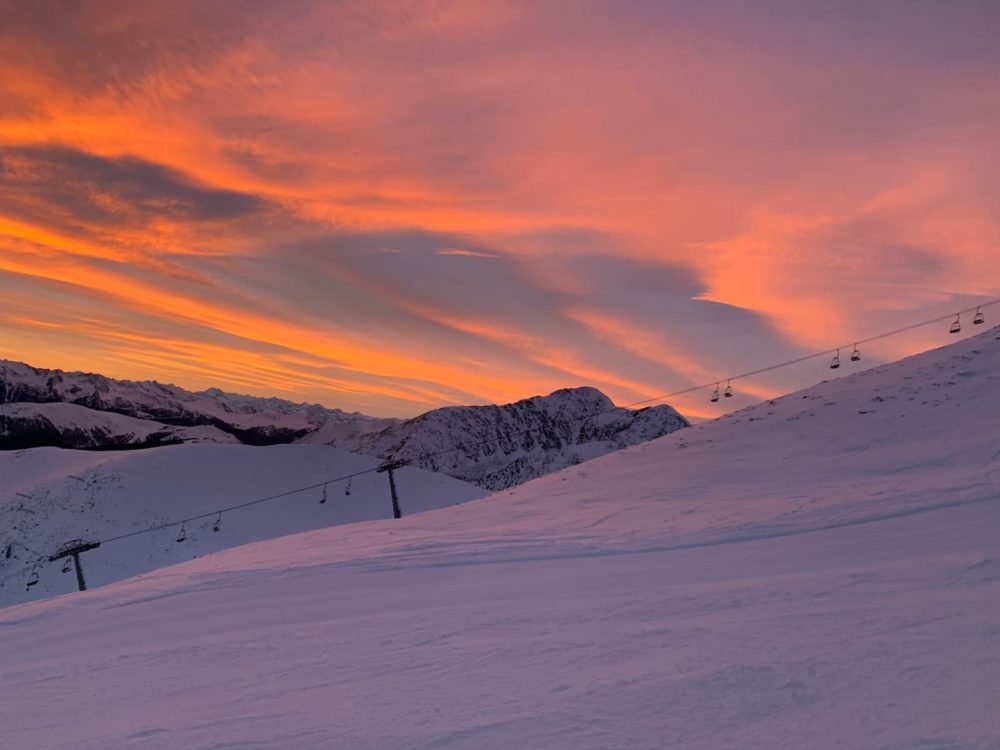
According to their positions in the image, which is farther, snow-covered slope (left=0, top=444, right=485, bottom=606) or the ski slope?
snow-covered slope (left=0, top=444, right=485, bottom=606)

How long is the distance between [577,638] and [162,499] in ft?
158

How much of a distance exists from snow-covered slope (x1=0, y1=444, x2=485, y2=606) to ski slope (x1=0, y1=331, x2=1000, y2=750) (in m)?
29.9

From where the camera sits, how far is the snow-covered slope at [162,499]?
40.7 metres

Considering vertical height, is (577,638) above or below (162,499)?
below

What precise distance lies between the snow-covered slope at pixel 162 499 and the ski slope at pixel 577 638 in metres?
29.9

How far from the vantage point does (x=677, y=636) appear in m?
6.62

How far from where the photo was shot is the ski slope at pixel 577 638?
16.5ft

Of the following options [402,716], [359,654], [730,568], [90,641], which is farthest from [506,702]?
[90,641]

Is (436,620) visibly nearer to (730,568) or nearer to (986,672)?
(730,568)

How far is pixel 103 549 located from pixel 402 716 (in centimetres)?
4219

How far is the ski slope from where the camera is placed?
503 cm

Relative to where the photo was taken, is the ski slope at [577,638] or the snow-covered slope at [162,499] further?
the snow-covered slope at [162,499]

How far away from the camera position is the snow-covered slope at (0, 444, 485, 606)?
133 ft

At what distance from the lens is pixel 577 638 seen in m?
6.93
